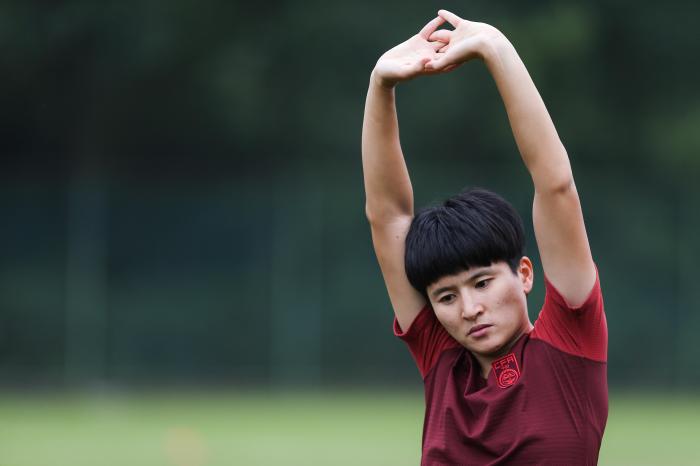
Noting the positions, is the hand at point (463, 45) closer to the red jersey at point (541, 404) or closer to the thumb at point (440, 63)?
the thumb at point (440, 63)

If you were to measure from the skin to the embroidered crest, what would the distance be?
0.03m

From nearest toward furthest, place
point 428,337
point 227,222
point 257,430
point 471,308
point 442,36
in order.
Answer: point 471,308
point 442,36
point 428,337
point 257,430
point 227,222

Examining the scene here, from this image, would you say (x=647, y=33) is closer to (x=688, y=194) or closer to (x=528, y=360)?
(x=688, y=194)

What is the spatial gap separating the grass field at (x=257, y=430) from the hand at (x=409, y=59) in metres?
5.94

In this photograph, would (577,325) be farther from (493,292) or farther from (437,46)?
(437,46)

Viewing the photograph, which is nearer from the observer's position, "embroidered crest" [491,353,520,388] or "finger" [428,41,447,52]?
"embroidered crest" [491,353,520,388]

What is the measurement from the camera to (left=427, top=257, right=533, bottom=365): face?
3145 millimetres

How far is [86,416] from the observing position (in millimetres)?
13125

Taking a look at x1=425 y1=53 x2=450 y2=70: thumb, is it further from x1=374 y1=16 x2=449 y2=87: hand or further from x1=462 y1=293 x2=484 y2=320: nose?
x1=462 y1=293 x2=484 y2=320: nose

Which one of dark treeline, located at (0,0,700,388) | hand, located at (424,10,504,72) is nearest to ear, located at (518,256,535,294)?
hand, located at (424,10,504,72)

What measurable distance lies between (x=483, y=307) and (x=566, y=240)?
259 mm

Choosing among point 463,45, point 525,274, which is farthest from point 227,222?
point 463,45

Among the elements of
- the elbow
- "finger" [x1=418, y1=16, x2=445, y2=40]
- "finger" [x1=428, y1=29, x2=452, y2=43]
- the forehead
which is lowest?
the forehead

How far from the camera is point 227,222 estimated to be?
15883 mm
